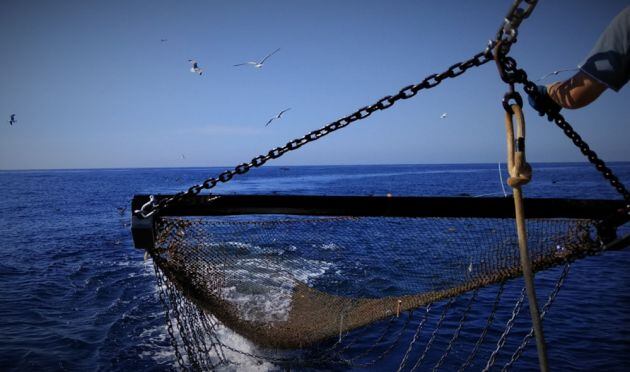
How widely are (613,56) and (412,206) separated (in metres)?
1.41

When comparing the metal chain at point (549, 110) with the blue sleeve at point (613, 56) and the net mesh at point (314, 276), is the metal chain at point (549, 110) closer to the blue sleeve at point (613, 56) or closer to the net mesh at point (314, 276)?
the blue sleeve at point (613, 56)

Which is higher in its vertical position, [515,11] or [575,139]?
[515,11]

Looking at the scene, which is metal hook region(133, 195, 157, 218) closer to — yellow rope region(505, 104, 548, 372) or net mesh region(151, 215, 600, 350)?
net mesh region(151, 215, 600, 350)

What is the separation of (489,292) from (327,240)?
1039cm

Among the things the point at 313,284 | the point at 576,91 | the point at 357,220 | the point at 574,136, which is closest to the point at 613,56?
the point at 576,91

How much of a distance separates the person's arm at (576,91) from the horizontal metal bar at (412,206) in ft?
2.64

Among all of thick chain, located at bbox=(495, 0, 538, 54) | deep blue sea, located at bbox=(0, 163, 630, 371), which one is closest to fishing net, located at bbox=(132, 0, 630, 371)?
thick chain, located at bbox=(495, 0, 538, 54)

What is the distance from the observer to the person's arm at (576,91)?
181 centimetres

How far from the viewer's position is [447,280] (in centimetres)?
480

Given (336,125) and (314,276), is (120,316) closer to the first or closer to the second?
(314,276)

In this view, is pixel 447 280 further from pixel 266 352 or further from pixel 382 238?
pixel 382 238

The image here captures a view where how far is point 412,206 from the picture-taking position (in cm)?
255

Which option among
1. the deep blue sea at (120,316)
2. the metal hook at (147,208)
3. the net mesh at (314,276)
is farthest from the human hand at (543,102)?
the deep blue sea at (120,316)

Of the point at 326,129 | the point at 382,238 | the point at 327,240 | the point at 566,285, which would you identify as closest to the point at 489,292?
the point at 566,285
